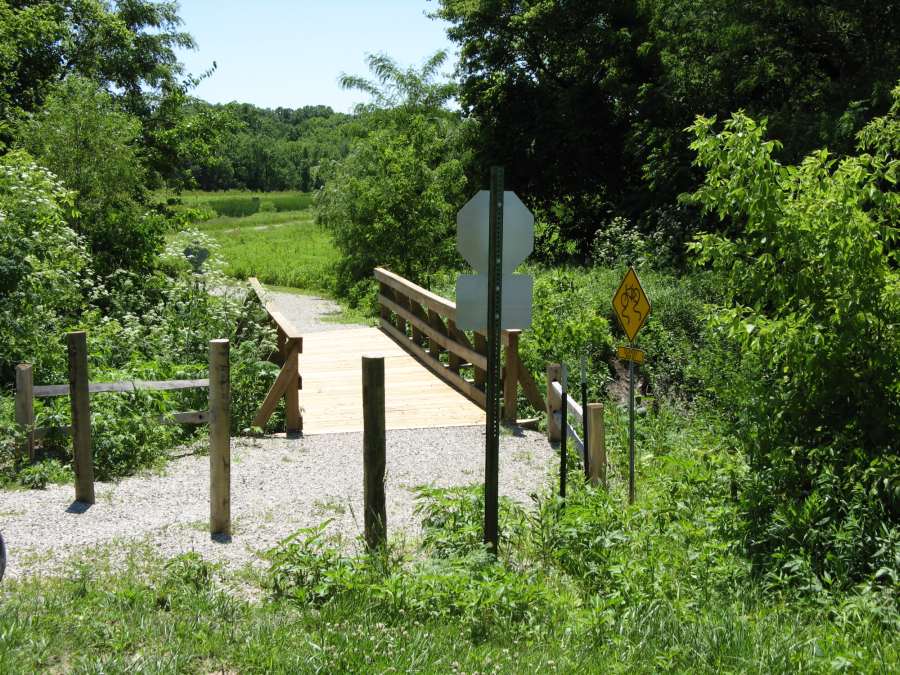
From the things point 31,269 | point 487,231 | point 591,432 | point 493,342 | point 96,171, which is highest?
point 96,171

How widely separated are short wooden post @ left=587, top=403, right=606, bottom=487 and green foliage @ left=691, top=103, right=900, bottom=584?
119cm

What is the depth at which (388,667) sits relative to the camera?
401cm

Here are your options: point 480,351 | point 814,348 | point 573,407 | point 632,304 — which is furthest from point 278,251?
point 814,348

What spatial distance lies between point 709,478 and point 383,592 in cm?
345

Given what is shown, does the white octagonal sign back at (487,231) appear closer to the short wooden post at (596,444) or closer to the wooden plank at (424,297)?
the short wooden post at (596,444)

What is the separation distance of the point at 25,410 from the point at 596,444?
505 cm

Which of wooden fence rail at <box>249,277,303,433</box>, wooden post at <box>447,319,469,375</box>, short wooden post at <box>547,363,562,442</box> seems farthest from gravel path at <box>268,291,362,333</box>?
short wooden post at <box>547,363,562,442</box>

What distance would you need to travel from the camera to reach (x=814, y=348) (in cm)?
630

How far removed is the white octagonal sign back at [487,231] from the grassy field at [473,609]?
1752 mm

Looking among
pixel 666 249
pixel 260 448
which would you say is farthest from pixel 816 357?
pixel 666 249

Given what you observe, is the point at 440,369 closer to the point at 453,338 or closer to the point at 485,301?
the point at 453,338

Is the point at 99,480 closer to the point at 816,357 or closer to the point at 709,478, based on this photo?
the point at 709,478

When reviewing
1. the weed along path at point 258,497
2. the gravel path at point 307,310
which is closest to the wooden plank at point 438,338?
the weed along path at point 258,497

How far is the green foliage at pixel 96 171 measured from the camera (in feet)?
51.6
